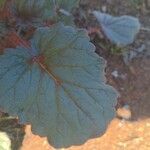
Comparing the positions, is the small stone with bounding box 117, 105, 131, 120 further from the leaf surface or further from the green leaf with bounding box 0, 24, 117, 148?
the green leaf with bounding box 0, 24, 117, 148

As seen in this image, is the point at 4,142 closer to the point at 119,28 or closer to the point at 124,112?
the point at 124,112

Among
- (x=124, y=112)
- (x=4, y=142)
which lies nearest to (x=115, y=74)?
(x=124, y=112)

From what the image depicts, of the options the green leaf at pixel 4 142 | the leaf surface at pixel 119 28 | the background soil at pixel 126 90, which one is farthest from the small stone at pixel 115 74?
the green leaf at pixel 4 142

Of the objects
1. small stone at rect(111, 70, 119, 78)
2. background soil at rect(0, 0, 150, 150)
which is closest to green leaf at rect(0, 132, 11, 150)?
background soil at rect(0, 0, 150, 150)

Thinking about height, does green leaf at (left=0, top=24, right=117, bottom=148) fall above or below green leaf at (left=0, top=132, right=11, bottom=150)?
above

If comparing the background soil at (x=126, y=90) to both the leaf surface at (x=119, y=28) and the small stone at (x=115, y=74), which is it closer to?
the small stone at (x=115, y=74)
